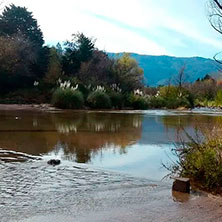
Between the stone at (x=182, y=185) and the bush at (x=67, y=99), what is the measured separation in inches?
721

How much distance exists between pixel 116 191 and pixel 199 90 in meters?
45.5

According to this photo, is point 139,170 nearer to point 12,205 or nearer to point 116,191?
point 116,191

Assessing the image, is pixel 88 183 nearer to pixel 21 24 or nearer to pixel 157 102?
pixel 157 102

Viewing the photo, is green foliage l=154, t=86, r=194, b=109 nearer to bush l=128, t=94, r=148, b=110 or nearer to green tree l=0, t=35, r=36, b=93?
bush l=128, t=94, r=148, b=110

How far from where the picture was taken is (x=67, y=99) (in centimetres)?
2306

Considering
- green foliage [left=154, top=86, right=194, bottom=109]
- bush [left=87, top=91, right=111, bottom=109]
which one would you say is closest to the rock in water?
bush [left=87, top=91, right=111, bottom=109]

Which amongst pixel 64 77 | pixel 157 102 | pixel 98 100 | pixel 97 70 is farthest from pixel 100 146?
pixel 97 70

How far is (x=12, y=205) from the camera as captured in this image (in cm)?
431

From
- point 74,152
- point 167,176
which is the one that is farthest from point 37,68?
point 167,176

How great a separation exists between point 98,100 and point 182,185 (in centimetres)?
1995

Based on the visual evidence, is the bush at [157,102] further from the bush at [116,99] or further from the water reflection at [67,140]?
the water reflection at [67,140]

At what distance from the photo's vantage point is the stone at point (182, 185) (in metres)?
5.04

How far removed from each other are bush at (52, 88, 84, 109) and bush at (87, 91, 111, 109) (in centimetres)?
155

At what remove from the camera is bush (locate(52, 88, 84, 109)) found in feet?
75.7
